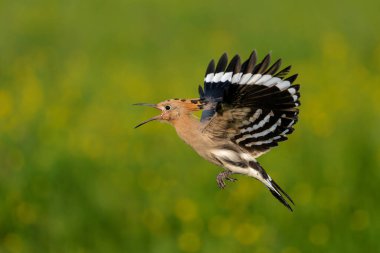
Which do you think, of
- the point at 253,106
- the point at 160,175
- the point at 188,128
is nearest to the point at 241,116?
the point at 253,106

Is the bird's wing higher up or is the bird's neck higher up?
the bird's wing

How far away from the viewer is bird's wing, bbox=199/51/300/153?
2.49 metres

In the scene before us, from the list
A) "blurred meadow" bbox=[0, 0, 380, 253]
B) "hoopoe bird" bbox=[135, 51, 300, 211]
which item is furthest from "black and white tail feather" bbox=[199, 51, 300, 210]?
"blurred meadow" bbox=[0, 0, 380, 253]

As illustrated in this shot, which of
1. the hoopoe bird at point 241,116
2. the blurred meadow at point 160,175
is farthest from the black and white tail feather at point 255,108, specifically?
the blurred meadow at point 160,175

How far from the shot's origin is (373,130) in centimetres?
807

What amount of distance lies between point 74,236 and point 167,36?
9.11 meters

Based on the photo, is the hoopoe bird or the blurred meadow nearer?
the hoopoe bird

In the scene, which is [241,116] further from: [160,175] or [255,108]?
[160,175]

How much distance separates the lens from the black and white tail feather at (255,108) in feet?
8.18

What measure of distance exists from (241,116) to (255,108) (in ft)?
0.16

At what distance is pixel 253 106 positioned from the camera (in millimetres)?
2496

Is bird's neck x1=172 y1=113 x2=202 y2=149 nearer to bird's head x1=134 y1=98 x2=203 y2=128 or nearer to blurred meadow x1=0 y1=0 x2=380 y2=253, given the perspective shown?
bird's head x1=134 y1=98 x2=203 y2=128

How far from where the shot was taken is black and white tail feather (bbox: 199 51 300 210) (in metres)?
2.49

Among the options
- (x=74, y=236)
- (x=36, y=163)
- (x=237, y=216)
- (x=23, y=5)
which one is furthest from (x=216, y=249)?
(x=23, y=5)
